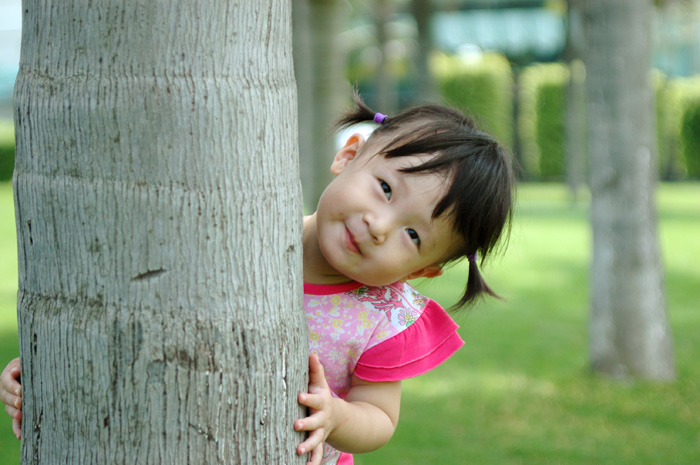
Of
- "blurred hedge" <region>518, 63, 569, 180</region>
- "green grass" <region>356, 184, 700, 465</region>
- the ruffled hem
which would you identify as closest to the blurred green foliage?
"blurred hedge" <region>518, 63, 569, 180</region>

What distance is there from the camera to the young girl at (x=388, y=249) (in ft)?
A: 5.68

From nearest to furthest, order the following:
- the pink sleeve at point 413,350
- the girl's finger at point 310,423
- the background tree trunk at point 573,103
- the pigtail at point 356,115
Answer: the girl's finger at point 310,423 < the pink sleeve at point 413,350 < the pigtail at point 356,115 < the background tree trunk at point 573,103

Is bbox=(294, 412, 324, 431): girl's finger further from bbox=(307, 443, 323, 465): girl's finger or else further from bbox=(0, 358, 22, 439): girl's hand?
bbox=(0, 358, 22, 439): girl's hand

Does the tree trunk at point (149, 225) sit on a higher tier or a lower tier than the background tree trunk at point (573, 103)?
higher

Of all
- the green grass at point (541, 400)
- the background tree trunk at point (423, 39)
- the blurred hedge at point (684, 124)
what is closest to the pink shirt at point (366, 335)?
the green grass at point (541, 400)

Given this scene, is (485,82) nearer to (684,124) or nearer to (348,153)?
(684,124)

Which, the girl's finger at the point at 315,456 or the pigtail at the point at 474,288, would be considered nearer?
the girl's finger at the point at 315,456

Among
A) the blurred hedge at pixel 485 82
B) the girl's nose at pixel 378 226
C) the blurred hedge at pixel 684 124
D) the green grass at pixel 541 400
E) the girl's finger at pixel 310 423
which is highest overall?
the girl's nose at pixel 378 226

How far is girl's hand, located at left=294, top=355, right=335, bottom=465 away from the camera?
1.52m

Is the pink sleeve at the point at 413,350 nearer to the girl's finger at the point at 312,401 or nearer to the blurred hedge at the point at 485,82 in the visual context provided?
the girl's finger at the point at 312,401

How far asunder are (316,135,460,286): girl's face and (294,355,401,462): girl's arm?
0.25 m

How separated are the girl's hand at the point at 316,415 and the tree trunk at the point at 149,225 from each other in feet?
0.38

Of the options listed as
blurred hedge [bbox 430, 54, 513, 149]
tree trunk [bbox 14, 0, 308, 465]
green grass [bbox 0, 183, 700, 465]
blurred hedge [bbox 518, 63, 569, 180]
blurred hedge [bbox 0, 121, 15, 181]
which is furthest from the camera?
blurred hedge [bbox 518, 63, 569, 180]

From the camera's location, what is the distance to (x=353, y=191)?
1.75m
